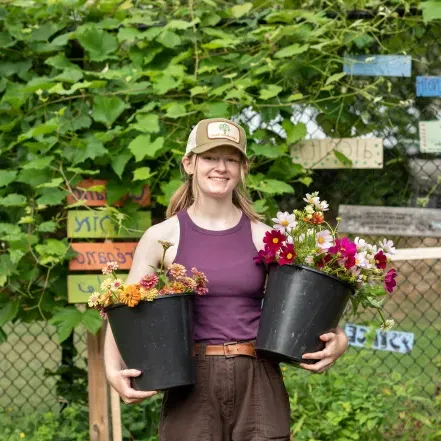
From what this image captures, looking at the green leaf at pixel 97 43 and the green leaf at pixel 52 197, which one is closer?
the green leaf at pixel 52 197

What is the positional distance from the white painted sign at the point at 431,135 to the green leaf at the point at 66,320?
5.94ft

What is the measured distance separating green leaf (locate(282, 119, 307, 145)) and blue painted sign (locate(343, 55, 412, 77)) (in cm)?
36

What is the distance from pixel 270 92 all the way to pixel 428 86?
812 millimetres

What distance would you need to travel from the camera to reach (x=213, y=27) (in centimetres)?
448

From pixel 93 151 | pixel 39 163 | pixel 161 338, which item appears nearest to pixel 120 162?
pixel 93 151

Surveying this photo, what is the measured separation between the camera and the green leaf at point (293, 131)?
4.30 meters

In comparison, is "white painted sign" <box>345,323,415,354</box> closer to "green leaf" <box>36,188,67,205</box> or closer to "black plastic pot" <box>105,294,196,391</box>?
"green leaf" <box>36,188,67,205</box>

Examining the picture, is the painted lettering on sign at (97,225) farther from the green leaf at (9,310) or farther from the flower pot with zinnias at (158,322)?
the flower pot with zinnias at (158,322)

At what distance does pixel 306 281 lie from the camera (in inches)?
102

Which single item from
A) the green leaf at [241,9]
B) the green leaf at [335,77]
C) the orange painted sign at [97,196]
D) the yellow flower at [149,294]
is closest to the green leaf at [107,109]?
the orange painted sign at [97,196]

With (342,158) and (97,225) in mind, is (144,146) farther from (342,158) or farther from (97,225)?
(342,158)

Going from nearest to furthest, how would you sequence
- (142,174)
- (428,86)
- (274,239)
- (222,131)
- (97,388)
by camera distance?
(274,239), (222,131), (142,174), (97,388), (428,86)

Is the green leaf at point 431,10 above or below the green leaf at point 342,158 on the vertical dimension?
above

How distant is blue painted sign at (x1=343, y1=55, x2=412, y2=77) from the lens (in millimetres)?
4414
